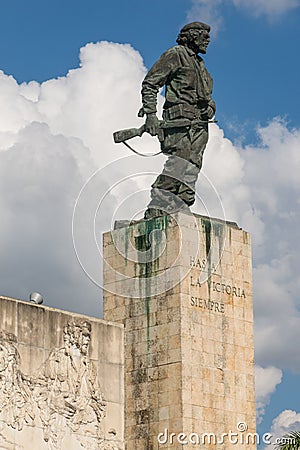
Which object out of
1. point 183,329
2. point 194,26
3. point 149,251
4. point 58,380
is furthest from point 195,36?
point 58,380

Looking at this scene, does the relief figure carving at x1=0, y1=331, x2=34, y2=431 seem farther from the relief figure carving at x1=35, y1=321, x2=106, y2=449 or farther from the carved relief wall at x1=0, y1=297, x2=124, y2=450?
the relief figure carving at x1=35, y1=321, x2=106, y2=449

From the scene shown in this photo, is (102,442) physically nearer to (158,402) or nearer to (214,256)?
(158,402)

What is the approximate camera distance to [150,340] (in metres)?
24.2

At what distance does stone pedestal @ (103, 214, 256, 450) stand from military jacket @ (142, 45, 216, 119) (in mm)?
2234

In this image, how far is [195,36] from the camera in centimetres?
2562

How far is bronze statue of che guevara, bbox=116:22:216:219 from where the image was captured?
25.2m

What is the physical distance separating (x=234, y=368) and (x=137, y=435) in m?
2.19

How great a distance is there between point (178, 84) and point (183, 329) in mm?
4866

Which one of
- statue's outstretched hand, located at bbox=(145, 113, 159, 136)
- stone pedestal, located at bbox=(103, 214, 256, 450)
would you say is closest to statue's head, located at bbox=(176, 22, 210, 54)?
statue's outstretched hand, located at bbox=(145, 113, 159, 136)

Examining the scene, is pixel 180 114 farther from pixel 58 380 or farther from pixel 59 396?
pixel 59 396

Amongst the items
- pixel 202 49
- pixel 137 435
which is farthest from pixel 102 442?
pixel 202 49

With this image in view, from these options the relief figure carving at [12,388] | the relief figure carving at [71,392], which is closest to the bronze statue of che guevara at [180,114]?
the relief figure carving at [71,392]

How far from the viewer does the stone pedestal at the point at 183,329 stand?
77.8ft

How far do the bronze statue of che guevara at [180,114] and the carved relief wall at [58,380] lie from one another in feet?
9.50
